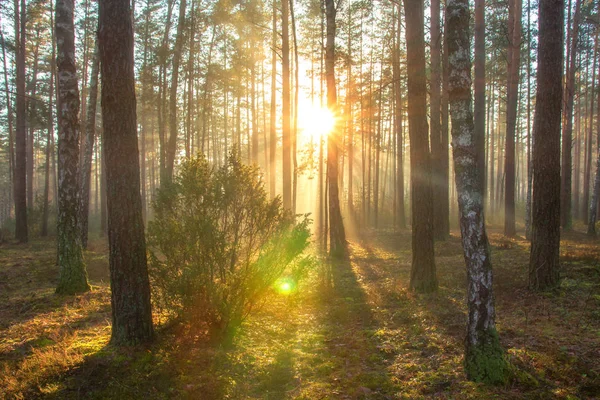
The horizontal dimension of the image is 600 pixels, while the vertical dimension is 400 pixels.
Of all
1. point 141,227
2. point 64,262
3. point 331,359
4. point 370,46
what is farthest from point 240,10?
point 331,359

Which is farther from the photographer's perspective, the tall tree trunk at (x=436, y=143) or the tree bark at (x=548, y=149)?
the tall tree trunk at (x=436, y=143)

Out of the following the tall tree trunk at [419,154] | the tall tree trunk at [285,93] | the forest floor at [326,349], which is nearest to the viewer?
the forest floor at [326,349]

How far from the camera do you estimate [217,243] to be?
17.4ft

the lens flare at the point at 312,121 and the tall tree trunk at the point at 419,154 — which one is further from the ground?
the lens flare at the point at 312,121

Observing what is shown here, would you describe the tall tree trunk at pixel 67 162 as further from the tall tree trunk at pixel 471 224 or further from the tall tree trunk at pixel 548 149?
the tall tree trunk at pixel 548 149

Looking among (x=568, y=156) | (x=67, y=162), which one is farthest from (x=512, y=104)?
(x=67, y=162)

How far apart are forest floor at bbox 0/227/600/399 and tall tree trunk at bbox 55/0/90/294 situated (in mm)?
534

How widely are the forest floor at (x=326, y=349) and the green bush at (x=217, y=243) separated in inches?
21.6

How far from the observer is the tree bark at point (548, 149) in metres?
7.08

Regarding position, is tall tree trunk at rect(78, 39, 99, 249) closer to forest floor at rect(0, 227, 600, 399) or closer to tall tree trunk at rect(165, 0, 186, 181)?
tall tree trunk at rect(165, 0, 186, 181)

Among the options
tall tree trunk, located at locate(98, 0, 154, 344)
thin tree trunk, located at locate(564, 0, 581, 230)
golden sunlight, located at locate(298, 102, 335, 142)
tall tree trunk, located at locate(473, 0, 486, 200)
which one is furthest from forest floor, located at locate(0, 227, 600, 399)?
golden sunlight, located at locate(298, 102, 335, 142)

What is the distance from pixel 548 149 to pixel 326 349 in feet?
18.8

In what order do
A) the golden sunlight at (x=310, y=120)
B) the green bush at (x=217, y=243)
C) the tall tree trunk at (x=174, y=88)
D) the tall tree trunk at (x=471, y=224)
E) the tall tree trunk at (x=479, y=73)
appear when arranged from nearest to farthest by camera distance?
the tall tree trunk at (x=471, y=224), the green bush at (x=217, y=243), the tall tree trunk at (x=479, y=73), the tall tree trunk at (x=174, y=88), the golden sunlight at (x=310, y=120)

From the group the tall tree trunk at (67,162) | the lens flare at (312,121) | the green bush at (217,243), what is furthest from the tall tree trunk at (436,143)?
the tall tree trunk at (67,162)
